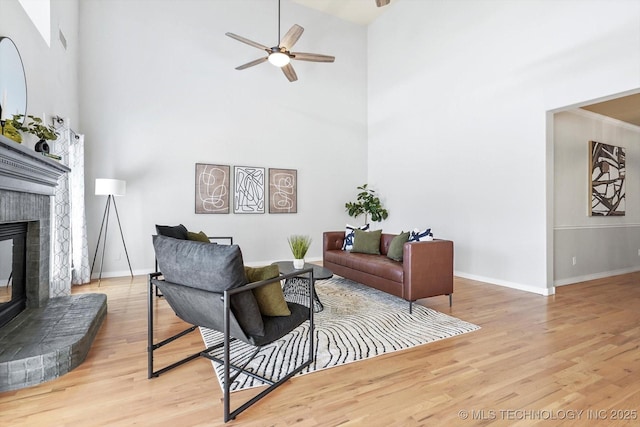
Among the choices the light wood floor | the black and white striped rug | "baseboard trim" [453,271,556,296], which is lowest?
the light wood floor

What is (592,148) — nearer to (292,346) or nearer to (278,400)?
(292,346)

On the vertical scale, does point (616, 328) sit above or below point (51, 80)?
below

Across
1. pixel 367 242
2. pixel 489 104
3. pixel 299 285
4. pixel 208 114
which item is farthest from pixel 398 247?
pixel 208 114

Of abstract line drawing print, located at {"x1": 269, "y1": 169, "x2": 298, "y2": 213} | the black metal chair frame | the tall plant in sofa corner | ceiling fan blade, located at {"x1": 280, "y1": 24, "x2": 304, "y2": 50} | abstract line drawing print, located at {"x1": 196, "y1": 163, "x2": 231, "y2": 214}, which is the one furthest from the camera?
the tall plant in sofa corner

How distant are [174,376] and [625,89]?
Result: 501cm

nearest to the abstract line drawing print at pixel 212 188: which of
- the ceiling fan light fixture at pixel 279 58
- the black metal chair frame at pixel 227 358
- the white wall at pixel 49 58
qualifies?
the white wall at pixel 49 58

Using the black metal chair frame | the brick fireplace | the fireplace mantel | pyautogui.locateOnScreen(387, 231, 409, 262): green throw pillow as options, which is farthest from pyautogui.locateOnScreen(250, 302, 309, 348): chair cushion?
pyautogui.locateOnScreen(387, 231, 409, 262): green throw pillow

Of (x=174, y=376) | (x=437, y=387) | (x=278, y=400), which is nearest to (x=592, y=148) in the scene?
(x=437, y=387)

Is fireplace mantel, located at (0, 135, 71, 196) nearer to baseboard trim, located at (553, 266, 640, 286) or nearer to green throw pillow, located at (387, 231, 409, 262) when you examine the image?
green throw pillow, located at (387, 231, 409, 262)

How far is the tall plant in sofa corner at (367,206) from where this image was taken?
7.01m

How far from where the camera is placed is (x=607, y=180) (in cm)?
534

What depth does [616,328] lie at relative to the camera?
3.07 meters

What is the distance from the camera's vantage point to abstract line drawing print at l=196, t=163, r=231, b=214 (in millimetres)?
5867

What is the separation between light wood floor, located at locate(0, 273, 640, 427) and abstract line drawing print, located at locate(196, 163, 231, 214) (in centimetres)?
302
